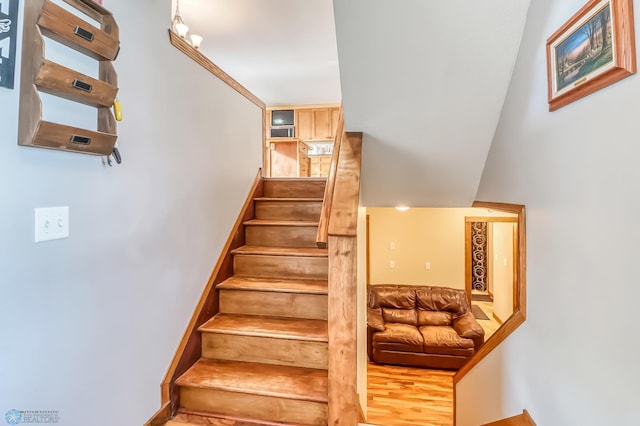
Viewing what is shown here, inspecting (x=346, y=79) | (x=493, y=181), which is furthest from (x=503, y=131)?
(x=346, y=79)

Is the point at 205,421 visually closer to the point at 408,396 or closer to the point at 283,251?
the point at 283,251

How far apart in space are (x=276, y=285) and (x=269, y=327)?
1.01 feet

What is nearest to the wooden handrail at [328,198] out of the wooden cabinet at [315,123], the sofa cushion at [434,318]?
the sofa cushion at [434,318]

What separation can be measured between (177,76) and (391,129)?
1282 mm

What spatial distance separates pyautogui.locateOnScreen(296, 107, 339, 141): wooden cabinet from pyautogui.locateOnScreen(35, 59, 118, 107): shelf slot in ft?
16.8

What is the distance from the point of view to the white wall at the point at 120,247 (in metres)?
1.02

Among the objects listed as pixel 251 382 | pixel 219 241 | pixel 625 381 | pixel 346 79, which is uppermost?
pixel 346 79

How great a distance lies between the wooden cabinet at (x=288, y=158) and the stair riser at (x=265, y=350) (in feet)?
12.0

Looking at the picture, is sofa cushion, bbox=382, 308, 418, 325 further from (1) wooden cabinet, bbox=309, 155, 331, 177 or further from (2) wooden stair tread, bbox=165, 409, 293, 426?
(2) wooden stair tread, bbox=165, 409, 293, 426

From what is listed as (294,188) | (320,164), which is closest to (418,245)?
(320,164)

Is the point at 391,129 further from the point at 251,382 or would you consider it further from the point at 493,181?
the point at 251,382

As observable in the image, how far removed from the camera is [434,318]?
476cm

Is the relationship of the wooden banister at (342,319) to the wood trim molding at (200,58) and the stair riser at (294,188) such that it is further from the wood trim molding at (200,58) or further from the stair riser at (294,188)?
the stair riser at (294,188)

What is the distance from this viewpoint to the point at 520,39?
1431 millimetres
